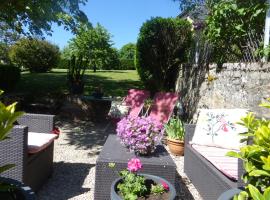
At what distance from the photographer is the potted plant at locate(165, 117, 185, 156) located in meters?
5.62

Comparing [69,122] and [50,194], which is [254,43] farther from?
[69,122]

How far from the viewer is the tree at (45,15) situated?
267 inches

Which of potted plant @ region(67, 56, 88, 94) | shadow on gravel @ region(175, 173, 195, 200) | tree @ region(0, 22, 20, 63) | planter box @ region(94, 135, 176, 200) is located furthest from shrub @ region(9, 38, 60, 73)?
planter box @ region(94, 135, 176, 200)

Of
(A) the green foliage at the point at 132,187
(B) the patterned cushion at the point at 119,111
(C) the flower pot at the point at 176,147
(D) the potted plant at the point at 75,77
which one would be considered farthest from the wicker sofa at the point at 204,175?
(D) the potted plant at the point at 75,77

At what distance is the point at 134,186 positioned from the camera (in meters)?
2.82

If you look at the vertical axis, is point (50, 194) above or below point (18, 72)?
below

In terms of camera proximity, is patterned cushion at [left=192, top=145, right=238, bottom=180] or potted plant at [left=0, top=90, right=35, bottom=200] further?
patterned cushion at [left=192, top=145, right=238, bottom=180]

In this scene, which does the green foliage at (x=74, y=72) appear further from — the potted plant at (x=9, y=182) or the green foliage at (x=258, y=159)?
the green foliage at (x=258, y=159)

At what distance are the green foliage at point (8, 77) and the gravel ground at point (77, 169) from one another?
14.9ft

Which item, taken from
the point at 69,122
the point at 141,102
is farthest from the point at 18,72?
the point at 141,102

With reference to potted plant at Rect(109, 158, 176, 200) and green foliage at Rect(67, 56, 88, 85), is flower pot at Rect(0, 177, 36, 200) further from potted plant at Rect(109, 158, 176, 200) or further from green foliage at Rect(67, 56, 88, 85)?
green foliage at Rect(67, 56, 88, 85)

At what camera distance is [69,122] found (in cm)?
835

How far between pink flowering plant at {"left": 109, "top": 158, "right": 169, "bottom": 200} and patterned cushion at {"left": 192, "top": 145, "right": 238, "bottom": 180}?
2.33 ft

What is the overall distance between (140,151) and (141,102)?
3873mm
